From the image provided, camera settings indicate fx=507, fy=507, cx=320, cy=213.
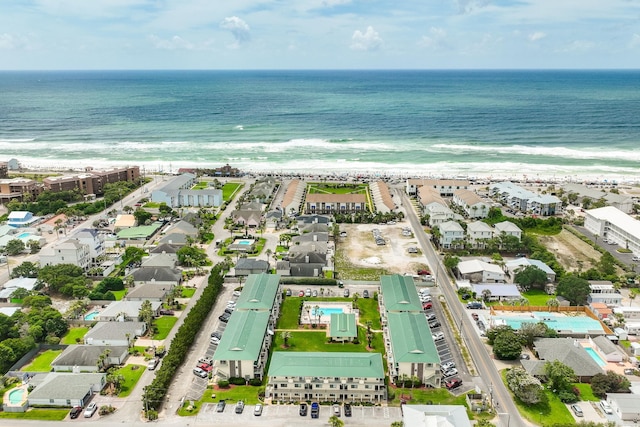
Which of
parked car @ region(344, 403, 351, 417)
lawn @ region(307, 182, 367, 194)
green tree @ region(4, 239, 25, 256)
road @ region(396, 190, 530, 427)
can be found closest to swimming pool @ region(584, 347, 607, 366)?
road @ region(396, 190, 530, 427)

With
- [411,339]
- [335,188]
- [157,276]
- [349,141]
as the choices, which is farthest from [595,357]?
[349,141]

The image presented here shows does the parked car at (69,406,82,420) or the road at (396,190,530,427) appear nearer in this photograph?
the parked car at (69,406,82,420)

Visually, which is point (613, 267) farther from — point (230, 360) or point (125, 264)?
point (125, 264)

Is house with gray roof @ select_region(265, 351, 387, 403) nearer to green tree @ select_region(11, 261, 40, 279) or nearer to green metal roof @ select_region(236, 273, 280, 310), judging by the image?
green metal roof @ select_region(236, 273, 280, 310)

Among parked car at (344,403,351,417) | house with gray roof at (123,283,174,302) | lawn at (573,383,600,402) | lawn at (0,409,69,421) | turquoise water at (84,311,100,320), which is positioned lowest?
lawn at (0,409,69,421)

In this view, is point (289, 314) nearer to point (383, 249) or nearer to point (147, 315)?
point (147, 315)

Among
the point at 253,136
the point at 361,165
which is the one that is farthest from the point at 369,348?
the point at 253,136

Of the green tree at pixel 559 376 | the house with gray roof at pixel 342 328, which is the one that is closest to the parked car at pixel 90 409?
the house with gray roof at pixel 342 328
